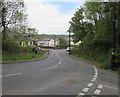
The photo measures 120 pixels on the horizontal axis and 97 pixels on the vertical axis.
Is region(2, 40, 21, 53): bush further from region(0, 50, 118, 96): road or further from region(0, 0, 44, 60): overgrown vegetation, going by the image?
region(0, 50, 118, 96): road

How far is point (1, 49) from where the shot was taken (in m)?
20.4

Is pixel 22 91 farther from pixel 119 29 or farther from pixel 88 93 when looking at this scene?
pixel 119 29

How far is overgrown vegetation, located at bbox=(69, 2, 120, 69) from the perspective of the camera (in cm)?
1501

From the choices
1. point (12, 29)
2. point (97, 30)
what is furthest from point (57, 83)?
point (12, 29)

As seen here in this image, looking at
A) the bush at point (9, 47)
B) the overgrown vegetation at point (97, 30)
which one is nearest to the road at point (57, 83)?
the overgrown vegetation at point (97, 30)

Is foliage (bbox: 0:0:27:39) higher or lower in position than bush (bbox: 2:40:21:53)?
higher

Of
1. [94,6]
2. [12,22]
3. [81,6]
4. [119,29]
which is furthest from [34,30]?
[119,29]

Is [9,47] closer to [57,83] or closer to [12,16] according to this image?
[12,16]

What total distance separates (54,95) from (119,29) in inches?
478

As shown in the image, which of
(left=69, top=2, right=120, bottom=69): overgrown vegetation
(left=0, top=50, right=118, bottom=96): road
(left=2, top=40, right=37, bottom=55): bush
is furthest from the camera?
(left=2, top=40, right=37, bottom=55): bush

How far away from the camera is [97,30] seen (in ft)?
68.3

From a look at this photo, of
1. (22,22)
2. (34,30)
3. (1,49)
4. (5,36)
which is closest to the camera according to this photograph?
(1,49)

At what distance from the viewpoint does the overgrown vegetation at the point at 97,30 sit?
1501 centimetres

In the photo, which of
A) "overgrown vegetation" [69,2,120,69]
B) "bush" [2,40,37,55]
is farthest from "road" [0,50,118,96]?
"bush" [2,40,37,55]
